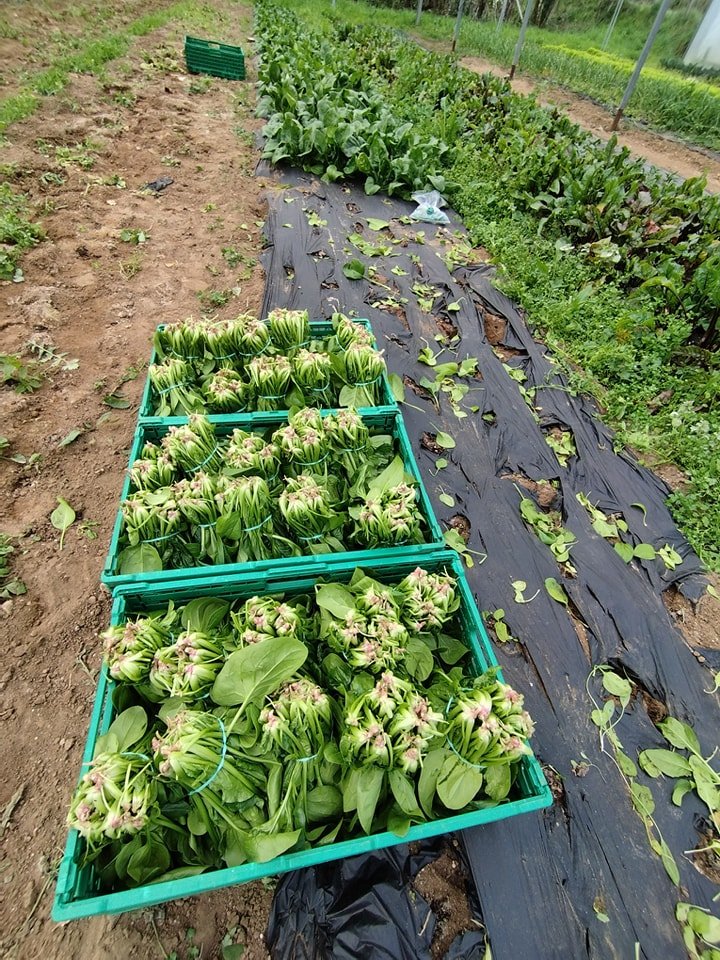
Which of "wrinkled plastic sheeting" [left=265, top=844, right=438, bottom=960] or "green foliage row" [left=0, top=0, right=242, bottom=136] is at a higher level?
"green foliage row" [left=0, top=0, right=242, bottom=136]

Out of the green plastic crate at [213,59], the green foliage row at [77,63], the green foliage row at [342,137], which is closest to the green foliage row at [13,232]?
the green foliage row at [77,63]

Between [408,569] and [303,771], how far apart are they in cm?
100

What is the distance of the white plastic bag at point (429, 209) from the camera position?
6434 millimetres

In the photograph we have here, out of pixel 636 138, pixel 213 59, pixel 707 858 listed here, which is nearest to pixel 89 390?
pixel 707 858

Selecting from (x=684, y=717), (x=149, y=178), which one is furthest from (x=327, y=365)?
(x=149, y=178)

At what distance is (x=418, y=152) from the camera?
690 centimetres

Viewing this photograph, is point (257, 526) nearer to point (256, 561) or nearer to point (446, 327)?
point (256, 561)

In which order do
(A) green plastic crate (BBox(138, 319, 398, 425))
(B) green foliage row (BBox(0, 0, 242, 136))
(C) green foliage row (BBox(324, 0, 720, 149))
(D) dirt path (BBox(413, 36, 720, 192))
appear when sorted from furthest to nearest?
(C) green foliage row (BBox(324, 0, 720, 149)) → (D) dirt path (BBox(413, 36, 720, 192)) → (B) green foliage row (BBox(0, 0, 242, 136)) → (A) green plastic crate (BBox(138, 319, 398, 425))

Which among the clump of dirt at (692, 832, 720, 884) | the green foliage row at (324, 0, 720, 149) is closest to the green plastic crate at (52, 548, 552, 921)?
the clump of dirt at (692, 832, 720, 884)

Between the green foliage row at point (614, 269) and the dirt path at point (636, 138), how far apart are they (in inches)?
159

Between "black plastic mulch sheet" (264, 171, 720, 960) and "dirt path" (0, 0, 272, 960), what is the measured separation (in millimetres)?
545

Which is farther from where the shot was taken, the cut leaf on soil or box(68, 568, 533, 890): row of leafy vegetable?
the cut leaf on soil

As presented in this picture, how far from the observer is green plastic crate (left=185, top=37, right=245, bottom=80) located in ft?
32.0

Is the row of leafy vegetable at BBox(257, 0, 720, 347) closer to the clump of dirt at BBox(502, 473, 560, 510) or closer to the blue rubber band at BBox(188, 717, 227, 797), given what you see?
the clump of dirt at BBox(502, 473, 560, 510)
